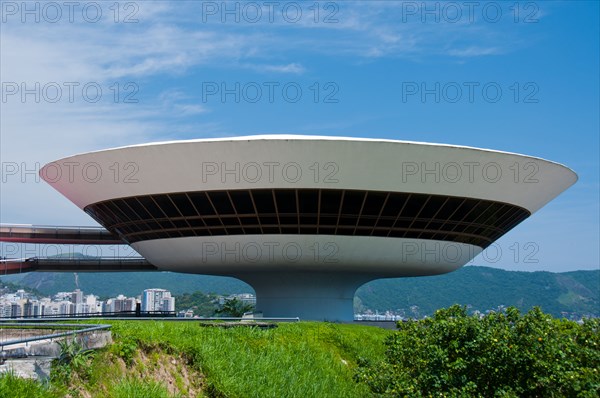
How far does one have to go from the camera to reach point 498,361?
48.6ft

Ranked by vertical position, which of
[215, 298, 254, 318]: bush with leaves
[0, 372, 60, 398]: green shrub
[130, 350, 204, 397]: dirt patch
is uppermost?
[215, 298, 254, 318]: bush with leaves

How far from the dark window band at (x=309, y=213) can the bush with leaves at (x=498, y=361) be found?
42.9ft

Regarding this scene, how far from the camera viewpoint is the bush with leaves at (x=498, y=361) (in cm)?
1426

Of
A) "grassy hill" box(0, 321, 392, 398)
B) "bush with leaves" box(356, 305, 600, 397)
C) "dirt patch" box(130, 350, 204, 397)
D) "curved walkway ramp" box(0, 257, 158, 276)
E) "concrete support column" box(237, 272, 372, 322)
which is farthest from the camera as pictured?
"curved walkway ramp" box(0, 257, 158, 276)

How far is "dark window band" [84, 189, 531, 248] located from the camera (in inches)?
1150

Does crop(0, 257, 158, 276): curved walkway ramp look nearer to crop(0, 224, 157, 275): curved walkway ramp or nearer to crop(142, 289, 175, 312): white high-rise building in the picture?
crop(0, 224, 157, 275): curved walkway ramp

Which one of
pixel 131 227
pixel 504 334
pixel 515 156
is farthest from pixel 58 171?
pixel 504 334

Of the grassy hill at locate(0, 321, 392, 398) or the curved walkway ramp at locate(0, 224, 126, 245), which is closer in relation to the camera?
the grassy hill at locate(0, 321, 392, 398)


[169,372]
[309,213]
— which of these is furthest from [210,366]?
[309,213]

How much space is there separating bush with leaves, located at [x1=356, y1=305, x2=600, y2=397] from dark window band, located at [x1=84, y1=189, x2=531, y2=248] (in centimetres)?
1307

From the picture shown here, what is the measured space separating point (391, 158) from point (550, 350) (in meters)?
14.3

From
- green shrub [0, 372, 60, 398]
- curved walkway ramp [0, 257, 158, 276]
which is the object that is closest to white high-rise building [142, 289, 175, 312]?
curved walkway ramp [0, 257, 158, 276]

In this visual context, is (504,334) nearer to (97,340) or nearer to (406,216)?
(97,340)

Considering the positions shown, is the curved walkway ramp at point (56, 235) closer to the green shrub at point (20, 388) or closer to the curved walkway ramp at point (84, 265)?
the curved walkway ramp at point (84, 265)
